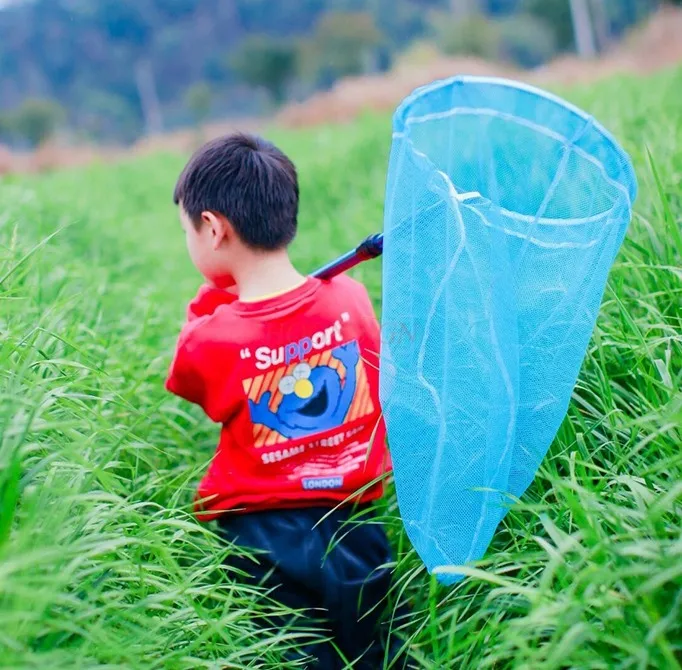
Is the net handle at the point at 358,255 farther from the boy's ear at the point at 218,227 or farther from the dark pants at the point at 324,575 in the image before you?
the dark pants at the point at 324,575

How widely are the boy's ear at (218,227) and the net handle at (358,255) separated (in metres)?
0.21

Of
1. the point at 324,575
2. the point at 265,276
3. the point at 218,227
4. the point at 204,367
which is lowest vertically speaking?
the point at 324,575

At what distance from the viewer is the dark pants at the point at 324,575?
5.14 ft

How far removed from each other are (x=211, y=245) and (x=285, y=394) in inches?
14.8

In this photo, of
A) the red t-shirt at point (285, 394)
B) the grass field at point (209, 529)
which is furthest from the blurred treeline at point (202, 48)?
the red t-shirt at point (285, 394)

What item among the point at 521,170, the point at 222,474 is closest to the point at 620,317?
the point at 521,170

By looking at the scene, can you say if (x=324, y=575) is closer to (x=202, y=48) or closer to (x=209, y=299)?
(x=209, y=299)

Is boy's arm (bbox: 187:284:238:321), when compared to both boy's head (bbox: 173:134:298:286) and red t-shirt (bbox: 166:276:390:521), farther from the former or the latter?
red t-shirt (bbox: 166:276:390:521)

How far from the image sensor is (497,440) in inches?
52.1

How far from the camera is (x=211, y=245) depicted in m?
1.66

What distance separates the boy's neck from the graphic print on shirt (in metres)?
0.17

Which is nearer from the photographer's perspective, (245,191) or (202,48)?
(245,191)

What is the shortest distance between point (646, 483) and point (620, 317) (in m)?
0.56

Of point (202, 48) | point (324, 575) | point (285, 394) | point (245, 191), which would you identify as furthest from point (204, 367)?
point (202, 48)
